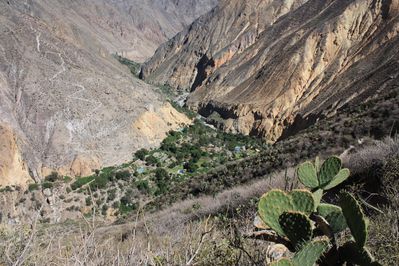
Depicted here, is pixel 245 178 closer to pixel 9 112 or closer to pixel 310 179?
pixel 310 179

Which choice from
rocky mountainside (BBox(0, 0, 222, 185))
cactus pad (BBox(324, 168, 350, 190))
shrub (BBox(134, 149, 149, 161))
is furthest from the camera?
shrub (BBox(134, 149, 149, 161))

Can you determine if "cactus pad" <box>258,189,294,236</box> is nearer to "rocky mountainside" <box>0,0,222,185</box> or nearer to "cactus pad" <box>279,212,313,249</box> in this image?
"cactus pad" <box>279,212,313,249</box>

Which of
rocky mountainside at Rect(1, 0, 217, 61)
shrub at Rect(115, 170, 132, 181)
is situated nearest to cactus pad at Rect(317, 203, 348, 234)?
shrub at Rect(115, 170, 132, 181)

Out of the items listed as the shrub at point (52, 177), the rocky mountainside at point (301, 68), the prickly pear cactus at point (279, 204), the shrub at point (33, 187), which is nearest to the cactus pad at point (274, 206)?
the prickly pear cactus at point (279, 204)

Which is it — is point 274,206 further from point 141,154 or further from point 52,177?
point 141,154

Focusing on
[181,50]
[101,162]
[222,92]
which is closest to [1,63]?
[101,162]

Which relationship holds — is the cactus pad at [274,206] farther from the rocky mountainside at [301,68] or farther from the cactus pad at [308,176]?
the rocky mountainside at [301,68]
